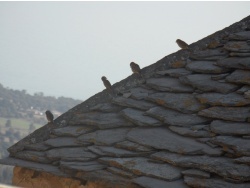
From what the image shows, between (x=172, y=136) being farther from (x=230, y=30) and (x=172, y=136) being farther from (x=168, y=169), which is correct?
(x=230, y=30)

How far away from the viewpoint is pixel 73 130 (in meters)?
6.50

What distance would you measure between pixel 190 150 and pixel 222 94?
869 mm

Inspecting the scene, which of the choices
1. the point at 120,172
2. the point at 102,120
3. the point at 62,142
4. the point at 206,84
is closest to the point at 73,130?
the point at 62,142

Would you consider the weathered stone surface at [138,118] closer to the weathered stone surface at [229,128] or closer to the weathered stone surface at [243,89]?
the weathered stone surface at [229,128]

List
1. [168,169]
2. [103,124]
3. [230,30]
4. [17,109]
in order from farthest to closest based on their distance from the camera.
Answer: [17,109] < [230,30] < [103,124] < [168,169]

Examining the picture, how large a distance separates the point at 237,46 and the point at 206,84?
695 millimetres

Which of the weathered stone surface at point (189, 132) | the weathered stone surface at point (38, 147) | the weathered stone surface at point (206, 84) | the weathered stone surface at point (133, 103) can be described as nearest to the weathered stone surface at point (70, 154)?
the weathered stone surface at point (38, 147)

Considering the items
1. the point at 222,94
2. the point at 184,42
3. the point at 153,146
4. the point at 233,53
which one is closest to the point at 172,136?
the point at 153,146

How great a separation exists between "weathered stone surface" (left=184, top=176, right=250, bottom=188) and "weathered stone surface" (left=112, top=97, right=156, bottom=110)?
1373mm

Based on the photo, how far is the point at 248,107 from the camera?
5.50 m

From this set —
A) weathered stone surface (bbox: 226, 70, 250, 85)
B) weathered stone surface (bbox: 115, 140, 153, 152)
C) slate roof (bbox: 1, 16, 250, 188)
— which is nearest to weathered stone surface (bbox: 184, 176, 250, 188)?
slate roof (bbox: 1, 16, 250, 188)

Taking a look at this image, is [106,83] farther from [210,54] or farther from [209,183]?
[209,183]

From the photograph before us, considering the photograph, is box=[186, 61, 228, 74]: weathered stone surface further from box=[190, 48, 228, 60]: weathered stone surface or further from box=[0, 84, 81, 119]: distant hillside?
box=[0, 84, 81, 119]: distant hillside

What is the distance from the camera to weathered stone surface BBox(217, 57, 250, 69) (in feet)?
19.8
